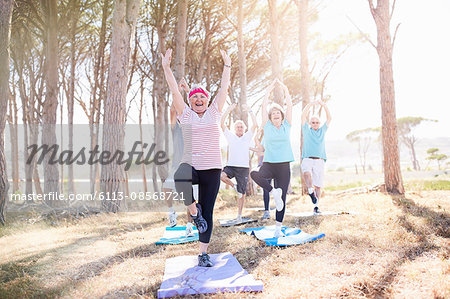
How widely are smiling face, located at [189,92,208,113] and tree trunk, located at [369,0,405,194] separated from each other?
615cm

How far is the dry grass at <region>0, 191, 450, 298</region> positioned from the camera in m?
2.48

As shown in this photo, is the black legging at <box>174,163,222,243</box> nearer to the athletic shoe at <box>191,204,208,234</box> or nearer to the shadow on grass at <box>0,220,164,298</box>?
the athletic shoe at <box>191,204,208,234</box>

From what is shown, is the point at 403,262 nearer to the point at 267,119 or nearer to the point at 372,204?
the point at 267,119

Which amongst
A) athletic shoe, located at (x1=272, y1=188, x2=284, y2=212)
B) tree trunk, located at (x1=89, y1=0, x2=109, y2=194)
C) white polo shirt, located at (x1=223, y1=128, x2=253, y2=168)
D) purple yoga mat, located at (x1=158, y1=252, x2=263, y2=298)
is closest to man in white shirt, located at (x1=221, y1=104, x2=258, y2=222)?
white polo shirt, located at (x1=223, y1=128, x2=253, y2=168)

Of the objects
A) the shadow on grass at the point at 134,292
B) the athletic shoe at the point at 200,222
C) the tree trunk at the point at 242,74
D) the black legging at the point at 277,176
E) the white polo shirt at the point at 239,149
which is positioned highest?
the tree trunk at the point at 242,74

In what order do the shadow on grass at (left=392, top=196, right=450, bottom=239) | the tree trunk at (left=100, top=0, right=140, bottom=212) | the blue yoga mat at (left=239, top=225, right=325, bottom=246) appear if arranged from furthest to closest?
the tree trunk at (left=100, top=0, right=140, bottom=212) → the shadow on grass at (left=392, top=196, right=450, bottom=239) → the blue yoga mat at (left=239, top=225, right=325, bottom=246)

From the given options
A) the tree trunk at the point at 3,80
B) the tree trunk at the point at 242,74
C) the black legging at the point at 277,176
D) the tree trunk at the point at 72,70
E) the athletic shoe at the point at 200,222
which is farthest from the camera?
the tree trunk at the point at 72,70

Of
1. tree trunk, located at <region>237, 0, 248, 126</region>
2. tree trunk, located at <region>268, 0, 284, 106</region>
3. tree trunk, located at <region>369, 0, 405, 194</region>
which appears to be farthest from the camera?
tree trunk, located at <region>237, 0, 248, 126</region>

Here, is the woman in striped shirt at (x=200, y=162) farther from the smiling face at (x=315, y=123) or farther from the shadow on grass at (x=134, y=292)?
the smiling face at (x=315, y=123)

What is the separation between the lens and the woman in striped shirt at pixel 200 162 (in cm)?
301

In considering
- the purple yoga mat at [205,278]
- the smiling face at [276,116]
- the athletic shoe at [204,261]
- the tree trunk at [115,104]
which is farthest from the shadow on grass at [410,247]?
the tree trunk at [115,104]

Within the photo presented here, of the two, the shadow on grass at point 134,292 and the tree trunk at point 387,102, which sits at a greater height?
the tree trunk at point 387,102

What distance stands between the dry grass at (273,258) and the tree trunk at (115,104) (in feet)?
4.84

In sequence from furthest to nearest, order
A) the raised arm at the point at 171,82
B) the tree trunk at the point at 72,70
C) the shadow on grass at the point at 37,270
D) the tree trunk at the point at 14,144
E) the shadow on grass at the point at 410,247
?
the tree trunk at the point at 14,144 < the tree trunk at the point at 72,70 < the raised arm at the point at 171,82 < the shadow on grass at the point at 37,270 < the shadow on grass at the point at 410,247
